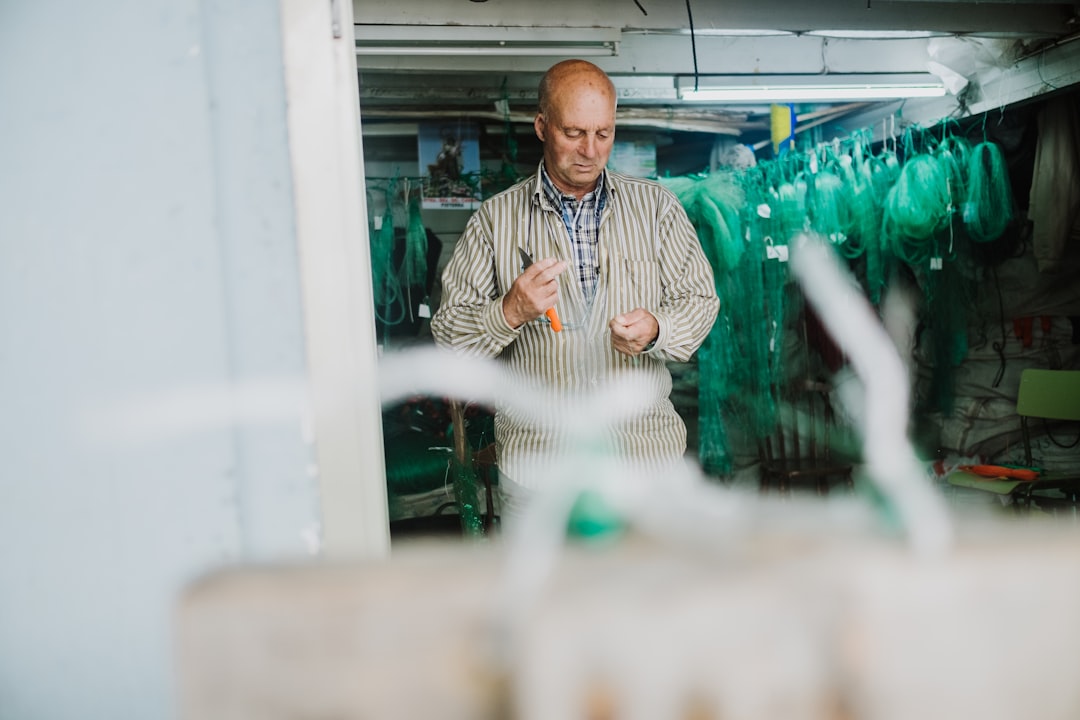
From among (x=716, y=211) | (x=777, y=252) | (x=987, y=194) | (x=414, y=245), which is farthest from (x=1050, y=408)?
(x=414, y=245)

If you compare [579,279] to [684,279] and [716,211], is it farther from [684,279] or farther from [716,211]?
[716,211]

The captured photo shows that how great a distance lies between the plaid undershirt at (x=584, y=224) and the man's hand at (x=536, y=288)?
0.32m

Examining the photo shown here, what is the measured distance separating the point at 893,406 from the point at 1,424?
128 cm

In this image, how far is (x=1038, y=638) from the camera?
707 mm

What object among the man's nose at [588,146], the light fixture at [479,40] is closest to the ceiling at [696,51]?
the light fixture at [479,40]

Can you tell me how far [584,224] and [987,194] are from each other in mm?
3599

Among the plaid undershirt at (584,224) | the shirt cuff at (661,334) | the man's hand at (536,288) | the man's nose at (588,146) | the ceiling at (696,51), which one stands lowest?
the shirt cuff at (661,334)

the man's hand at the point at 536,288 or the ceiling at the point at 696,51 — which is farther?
the ceiling at the point at 696,51

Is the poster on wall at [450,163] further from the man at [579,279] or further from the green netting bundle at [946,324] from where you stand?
the green netting bundle at [946,324]

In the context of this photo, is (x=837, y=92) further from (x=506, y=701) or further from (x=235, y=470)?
(x=506, y=701)

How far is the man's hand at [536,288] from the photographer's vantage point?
204 cm

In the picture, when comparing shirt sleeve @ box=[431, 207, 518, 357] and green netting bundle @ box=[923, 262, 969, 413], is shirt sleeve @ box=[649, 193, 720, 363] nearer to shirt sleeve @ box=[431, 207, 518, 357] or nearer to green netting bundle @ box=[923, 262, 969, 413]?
shirt sleeve @ box=[431, 207, 518, 357]

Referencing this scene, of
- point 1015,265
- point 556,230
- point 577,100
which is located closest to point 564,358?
point 556,230

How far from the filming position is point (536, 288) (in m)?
2.05
